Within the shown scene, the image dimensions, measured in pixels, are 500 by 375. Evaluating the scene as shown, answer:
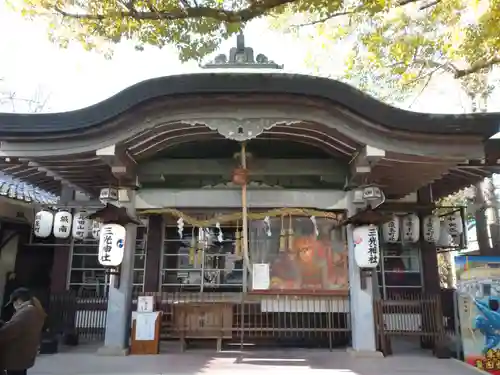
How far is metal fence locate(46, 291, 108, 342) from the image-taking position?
9.39 metres

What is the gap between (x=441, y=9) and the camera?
10.1m

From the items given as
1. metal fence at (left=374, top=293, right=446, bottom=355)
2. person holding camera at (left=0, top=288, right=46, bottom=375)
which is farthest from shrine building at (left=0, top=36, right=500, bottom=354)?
person holding camera at (left=0, top=288, right=46, bottom=375)

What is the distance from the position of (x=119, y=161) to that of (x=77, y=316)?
477cm

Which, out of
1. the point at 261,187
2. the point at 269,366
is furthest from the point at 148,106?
the point at 269,366

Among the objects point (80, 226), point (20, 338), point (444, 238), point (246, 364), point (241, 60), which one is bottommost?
point (246, 364)

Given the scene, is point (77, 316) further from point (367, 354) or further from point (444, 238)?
point (444, 238)

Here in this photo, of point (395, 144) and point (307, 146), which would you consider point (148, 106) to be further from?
point (395, 144)

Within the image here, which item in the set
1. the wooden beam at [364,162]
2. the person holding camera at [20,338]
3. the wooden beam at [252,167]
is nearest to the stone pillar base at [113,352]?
the person holding camera at [20,338]

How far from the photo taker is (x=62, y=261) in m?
11.0

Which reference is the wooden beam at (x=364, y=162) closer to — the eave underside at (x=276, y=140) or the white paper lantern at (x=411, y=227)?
the eave underside at (x=276, y=140)

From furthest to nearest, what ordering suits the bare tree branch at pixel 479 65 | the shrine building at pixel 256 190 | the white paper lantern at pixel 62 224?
the bare tree branch at pixel 479 65 → the white paper lantern at pixel 62 224 → the shrine building at pixel 256 190

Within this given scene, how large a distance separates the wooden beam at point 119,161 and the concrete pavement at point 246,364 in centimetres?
325

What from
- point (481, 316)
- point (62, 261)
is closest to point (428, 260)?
point (481, 316)

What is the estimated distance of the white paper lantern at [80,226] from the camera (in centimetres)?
1012
